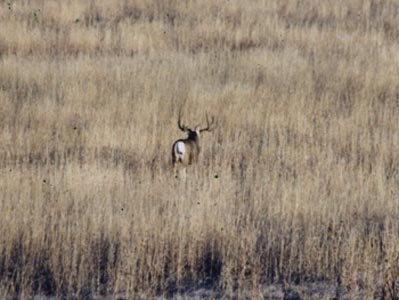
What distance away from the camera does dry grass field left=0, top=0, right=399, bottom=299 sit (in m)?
6.80

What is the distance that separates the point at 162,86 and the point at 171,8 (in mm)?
6998

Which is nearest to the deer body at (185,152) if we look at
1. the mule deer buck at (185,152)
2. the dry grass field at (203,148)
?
the mule deer buck at (185,152)

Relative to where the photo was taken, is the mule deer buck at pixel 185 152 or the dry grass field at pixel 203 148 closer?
the dry grass field at pixel 203 148

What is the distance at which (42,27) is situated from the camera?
1886 cm

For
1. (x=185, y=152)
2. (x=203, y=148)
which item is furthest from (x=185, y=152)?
(x=203, y=148)

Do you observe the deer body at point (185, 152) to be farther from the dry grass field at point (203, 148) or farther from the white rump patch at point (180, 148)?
the dry grass field at point (203, 148)

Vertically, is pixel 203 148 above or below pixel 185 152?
below

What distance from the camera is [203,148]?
1155 centimetres

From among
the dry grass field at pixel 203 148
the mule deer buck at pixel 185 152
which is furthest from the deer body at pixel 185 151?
the dry grass field at pixel 203 148

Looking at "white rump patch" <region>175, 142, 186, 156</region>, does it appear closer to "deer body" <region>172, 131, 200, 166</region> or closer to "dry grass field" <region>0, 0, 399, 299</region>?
"deer body" <region>172, 131, 200, 166</region>

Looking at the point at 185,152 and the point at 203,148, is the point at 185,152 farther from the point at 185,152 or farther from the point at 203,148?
the point at 203,148

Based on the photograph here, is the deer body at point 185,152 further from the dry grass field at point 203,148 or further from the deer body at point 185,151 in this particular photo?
the dry grass field at point 203,148

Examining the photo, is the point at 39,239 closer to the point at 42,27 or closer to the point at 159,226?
the point at 159,226

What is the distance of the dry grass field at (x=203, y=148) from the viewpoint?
6797 millimetres
